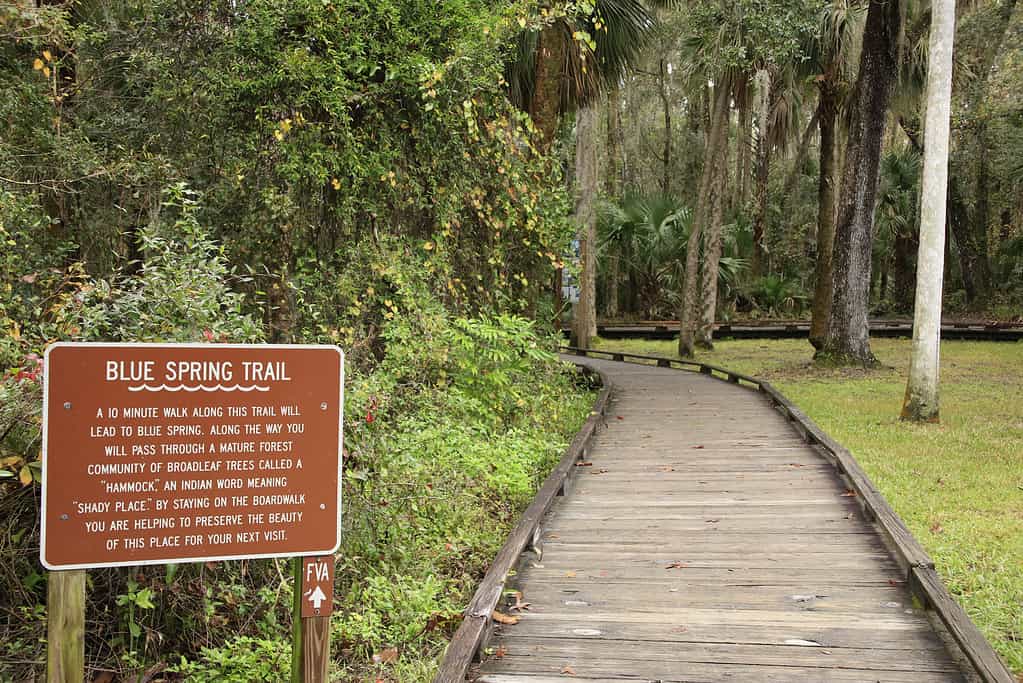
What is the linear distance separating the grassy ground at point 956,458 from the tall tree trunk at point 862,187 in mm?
861

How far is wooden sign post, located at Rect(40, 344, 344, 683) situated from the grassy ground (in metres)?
3.59

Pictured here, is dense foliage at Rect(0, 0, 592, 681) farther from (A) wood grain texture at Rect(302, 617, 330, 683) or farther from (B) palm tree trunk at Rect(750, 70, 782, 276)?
(B) palm tree trunk at Rect(750, 70, 782, 276)

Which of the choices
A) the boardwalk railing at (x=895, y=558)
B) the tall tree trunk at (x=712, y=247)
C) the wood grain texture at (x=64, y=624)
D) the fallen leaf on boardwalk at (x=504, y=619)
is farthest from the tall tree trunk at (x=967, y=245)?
the wood grain texture at (x=64, y=624)

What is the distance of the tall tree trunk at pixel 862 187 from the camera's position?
16.6m

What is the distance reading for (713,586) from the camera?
534 cm

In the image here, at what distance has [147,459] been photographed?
301 cm

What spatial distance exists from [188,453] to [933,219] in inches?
420

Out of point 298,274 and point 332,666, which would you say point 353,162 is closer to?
point 298,274

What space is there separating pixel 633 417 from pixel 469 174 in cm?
454

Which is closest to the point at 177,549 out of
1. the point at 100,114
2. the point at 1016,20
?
the point at 100,114

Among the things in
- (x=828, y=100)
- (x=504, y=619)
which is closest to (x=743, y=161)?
(x=828, y=100)

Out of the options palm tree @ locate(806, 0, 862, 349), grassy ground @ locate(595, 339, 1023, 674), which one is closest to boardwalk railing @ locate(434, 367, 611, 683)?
grassy ground @ locate(595, 339, 1023, 674)

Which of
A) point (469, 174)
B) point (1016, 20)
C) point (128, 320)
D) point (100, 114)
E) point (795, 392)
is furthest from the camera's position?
point (1016, 20)

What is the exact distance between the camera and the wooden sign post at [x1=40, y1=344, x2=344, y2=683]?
2916 mm
